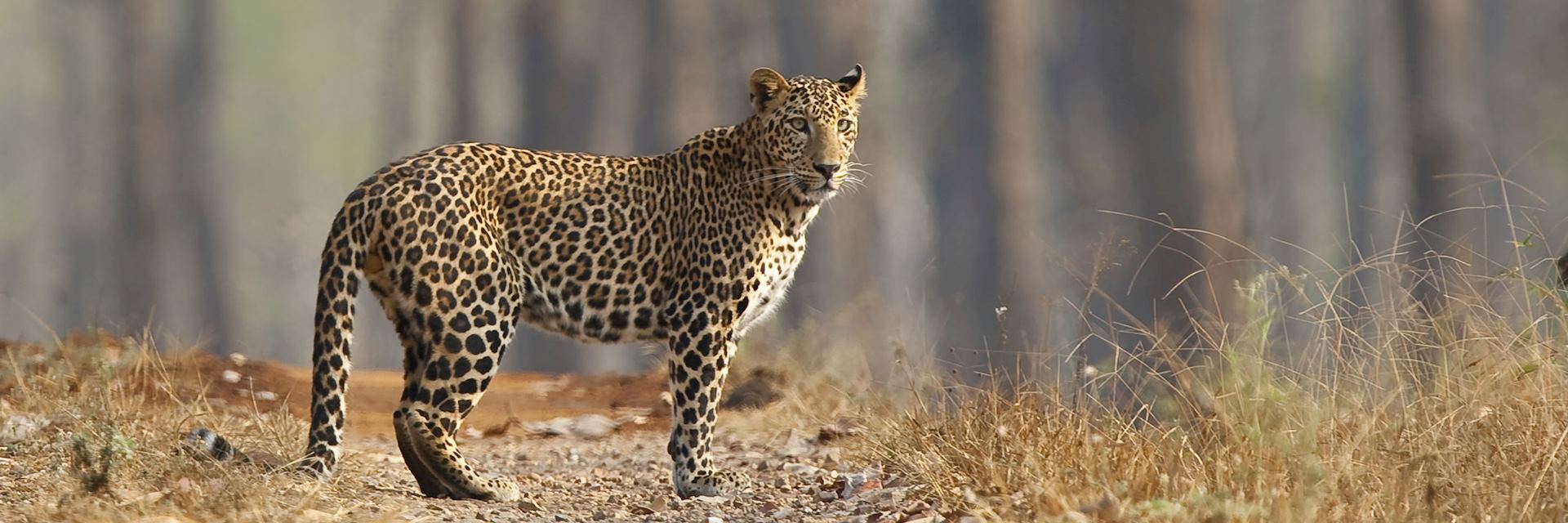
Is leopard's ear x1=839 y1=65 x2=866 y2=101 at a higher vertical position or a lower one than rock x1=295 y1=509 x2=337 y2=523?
higher

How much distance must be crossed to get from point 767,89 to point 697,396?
4.78 feet

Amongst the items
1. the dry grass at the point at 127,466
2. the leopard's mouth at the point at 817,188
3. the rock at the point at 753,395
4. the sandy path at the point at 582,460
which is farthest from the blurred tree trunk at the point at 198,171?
the leopard's mouth at the point at 817,188

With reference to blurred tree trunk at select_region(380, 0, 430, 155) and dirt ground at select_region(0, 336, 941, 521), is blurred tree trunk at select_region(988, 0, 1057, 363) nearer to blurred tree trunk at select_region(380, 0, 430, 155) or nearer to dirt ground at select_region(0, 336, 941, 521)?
dirt ground at select_region(0, 336, 941, 521)

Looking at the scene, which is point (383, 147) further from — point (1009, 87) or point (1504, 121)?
point (1504, 121)

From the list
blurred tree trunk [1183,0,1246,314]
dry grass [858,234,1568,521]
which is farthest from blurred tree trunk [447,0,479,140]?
dry grass [858,234,1568,521]

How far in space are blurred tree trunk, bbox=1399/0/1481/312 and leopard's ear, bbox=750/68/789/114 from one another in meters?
14.2

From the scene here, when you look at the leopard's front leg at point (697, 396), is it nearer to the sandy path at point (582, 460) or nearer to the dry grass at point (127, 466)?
the sandy path at point (582, 460)

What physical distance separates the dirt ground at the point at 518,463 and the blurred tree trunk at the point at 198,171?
75.3 ft

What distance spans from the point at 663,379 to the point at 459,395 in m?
5.67

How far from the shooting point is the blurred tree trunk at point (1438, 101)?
68.5 ft

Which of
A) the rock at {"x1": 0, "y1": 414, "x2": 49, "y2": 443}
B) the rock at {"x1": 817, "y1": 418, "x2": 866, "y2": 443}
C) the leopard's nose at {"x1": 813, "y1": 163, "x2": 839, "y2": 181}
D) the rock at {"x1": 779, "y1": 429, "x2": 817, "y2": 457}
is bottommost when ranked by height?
the rock at {"x1": 779, "y1": 429, "x2": 817, "y2": 457}

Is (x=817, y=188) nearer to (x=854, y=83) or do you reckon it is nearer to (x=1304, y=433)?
(x=854, y=83)

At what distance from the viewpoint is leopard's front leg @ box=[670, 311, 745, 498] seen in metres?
7.57

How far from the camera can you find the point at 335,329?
6922 mm
